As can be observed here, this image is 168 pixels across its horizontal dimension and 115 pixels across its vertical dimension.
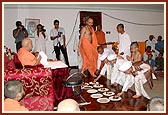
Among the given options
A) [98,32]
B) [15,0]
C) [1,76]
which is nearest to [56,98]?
[1,76]

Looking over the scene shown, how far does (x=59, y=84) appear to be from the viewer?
262 cm

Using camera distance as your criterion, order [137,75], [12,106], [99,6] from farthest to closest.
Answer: [99,6] → [137,75] → [12,106]

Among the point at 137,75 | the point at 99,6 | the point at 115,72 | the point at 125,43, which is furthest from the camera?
the point at 99,6

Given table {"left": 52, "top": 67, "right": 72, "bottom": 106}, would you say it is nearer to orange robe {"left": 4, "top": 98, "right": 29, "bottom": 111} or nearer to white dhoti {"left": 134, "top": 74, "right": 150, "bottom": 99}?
white dhoti {"left": 134, "top": 74, "right": 150, "bottom": 99}

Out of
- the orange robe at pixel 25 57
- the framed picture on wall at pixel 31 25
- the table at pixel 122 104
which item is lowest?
the table at pixel 122 104

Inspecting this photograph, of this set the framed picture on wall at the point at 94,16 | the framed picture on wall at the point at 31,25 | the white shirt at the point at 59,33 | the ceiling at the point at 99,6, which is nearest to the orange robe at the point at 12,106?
the white shirt at the point at 59,33

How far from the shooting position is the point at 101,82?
3.42 m

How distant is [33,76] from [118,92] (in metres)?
1.11

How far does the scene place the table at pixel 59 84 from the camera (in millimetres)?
2546

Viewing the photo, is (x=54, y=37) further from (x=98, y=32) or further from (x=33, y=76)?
(x=33, y=76)

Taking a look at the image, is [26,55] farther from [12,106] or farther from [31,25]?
[31,25]

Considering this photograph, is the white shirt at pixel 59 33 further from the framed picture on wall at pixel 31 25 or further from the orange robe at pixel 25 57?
the orange robe at pixel 25 57

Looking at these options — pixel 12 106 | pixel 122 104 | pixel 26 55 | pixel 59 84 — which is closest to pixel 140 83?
pixel 122 104

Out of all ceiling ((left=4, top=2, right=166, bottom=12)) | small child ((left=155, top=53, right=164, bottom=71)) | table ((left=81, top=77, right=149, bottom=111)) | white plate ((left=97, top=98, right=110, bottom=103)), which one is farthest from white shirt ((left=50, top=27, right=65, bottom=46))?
white plate ((left=97, top=98, right=110, bottom=103))
